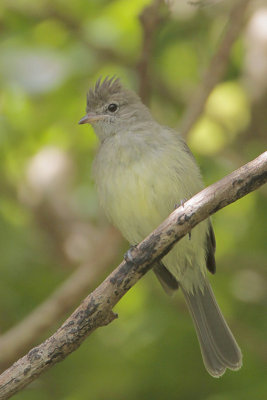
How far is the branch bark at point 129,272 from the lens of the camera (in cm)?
328

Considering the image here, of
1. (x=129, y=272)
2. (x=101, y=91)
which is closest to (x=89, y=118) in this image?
(x=101, y=91)

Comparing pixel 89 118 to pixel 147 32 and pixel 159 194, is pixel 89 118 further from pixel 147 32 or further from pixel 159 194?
pixel 159 194

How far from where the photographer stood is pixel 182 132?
5.17 meters

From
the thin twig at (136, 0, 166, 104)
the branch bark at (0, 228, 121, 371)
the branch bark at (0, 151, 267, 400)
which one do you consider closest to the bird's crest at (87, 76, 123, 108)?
the thin twig at (136, 0, 166, 104)

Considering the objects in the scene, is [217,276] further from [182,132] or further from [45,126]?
[45,126]

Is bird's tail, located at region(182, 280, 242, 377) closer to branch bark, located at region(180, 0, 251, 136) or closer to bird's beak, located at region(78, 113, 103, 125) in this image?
branch bark, located at region(180, 0, 251, 136)

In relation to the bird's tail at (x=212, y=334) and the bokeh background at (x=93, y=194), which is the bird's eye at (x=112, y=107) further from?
the bird's tail at (x=212, y=334)

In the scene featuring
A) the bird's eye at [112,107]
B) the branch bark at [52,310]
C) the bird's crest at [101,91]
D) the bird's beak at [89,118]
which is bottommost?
the branch bark at [52,310]

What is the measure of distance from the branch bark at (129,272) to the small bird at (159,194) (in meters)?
1.13

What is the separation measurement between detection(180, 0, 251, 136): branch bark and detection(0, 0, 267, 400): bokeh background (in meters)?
0.03

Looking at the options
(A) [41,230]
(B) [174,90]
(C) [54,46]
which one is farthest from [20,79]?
(B) [174,90]

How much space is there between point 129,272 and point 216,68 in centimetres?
215

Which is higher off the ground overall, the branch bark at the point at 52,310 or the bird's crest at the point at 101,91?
the bird's crest at the point at 101,91

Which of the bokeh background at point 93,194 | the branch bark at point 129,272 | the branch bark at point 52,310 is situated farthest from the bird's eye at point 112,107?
the branch bark at point 129,272
